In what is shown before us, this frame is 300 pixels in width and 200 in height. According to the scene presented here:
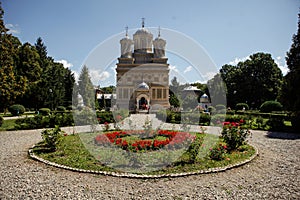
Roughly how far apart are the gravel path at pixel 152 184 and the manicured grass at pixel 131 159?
559mm

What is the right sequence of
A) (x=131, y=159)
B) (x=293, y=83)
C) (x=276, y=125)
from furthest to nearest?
(x=293, y=83) → (x=276, y=125) → (x=131, y=159)

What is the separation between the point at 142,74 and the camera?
39.6 metres

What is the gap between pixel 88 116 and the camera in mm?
17578

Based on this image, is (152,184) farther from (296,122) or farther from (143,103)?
(143,103)

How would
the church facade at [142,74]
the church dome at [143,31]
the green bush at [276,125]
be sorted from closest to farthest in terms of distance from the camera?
the green bush at [276,125] → the church facade at [142,74] → the church dome at [143,31]

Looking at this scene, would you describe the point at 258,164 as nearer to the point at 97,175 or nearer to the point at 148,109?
the point at 97,175

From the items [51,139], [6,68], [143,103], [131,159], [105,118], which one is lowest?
[131,159]

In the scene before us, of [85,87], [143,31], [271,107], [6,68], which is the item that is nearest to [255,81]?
[271,107]

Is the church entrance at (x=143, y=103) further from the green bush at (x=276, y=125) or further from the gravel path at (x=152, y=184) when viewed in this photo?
the gravel path at (x=152, y=184)

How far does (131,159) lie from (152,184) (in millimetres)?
1485

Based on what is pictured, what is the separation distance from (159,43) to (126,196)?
1600 inches

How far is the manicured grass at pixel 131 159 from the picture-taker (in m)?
6.70

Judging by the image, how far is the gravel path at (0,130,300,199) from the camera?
4973 millimetres

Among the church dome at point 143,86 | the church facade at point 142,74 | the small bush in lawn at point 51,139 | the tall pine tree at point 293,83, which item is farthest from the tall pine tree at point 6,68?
the tall pine tree at point 293,83
